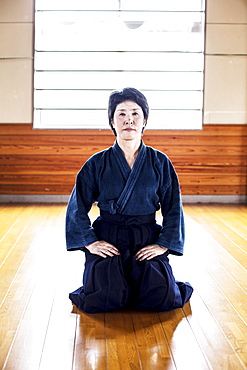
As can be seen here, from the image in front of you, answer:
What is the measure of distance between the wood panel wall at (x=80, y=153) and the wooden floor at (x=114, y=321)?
6.50 feet

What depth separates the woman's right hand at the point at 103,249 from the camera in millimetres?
2502

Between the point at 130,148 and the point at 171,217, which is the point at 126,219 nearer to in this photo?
the point at 171,217

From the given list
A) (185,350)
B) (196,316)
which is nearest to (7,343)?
(185,350)

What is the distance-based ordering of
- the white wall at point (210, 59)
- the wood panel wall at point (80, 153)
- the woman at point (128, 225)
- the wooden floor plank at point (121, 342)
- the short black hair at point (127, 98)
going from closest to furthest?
1. the wooden floor plank at point (121, 342)
2. the woman at point (128, 225)
3. the short black hair at point (127, 98)
4. the white wall at point (210, 59)
5. the wood panel wall at point (80, 153)

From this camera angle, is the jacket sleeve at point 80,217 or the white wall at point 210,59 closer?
the jacket sleeve at point 80,217

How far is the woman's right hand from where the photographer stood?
2502mm

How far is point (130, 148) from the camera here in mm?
2615

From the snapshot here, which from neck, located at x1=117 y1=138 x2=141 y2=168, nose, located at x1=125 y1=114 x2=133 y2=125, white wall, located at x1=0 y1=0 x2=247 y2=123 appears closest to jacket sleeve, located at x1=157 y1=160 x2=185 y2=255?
neck, located at x1=117 y1=138 x2=141 y2=168

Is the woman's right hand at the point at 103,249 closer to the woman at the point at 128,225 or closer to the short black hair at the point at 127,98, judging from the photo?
the woman at the point at 128,225

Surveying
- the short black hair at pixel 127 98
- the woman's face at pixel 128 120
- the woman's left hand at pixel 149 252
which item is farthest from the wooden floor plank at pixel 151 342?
the short black hair at pixel 127 98

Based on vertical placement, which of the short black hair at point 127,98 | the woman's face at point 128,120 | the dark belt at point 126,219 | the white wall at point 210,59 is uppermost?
the white wall at point 210,59

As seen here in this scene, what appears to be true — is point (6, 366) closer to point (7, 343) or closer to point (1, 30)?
point (7, 343)

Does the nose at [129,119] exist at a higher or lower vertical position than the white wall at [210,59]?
lower

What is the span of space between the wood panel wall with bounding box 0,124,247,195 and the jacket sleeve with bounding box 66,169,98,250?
10.3ft
